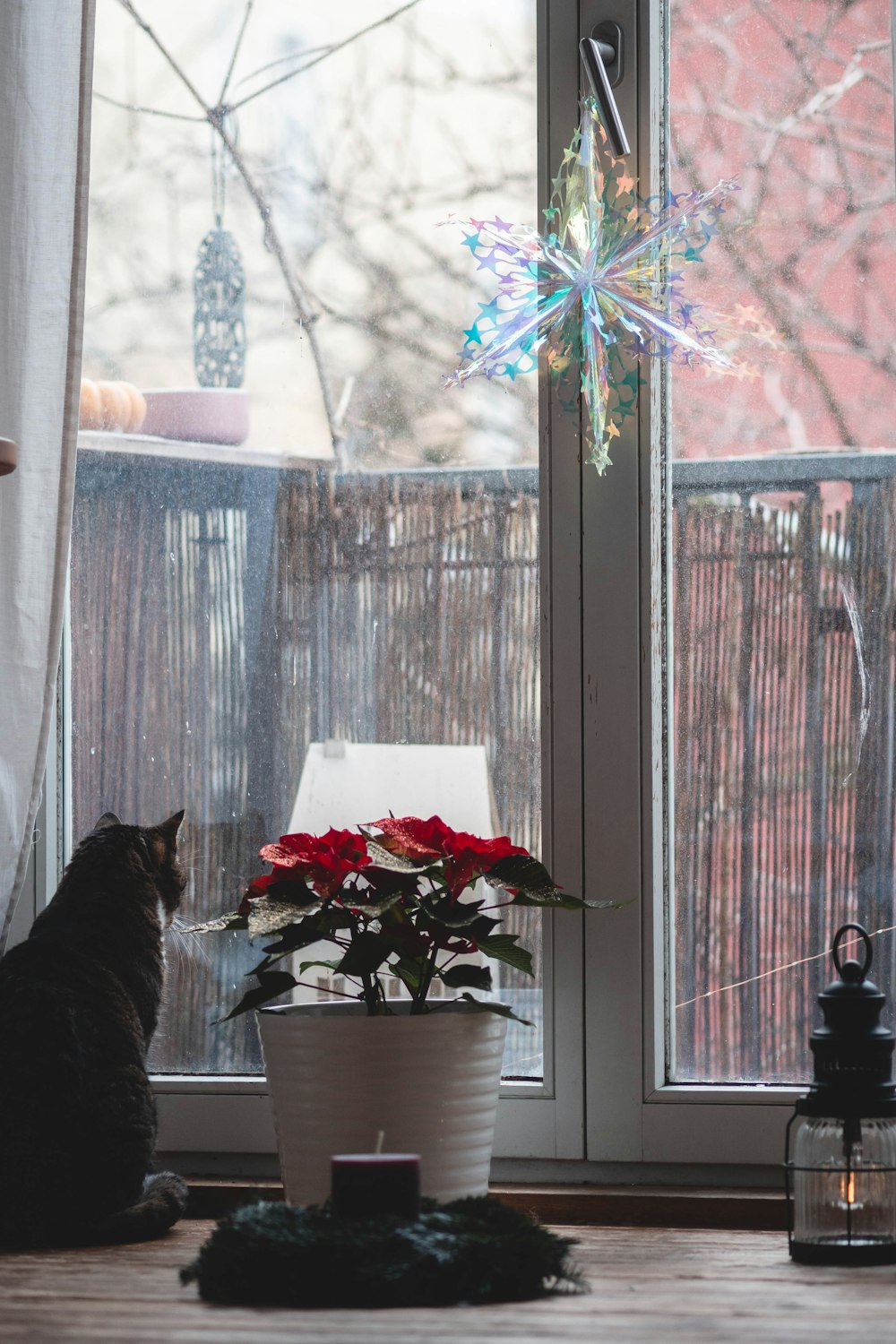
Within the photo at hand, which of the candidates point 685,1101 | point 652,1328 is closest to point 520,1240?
point 652,1328

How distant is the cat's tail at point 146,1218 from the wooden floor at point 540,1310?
3cm

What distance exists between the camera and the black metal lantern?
4.01 ft

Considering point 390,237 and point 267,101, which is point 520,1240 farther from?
point 267,101

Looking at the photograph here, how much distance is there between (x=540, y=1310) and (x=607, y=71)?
49.5 inches

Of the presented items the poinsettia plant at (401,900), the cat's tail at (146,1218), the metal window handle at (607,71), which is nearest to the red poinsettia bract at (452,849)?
the poinsettia plant at (401,900)

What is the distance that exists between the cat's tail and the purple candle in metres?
0.31

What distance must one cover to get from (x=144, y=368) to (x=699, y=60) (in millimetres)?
726

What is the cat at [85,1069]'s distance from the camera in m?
1.29

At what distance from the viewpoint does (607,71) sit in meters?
1.59

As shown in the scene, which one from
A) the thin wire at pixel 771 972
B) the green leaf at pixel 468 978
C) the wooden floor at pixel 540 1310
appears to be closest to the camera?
the wooden floor at pixel 540 1310

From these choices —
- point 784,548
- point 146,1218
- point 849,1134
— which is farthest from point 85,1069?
point 784,548

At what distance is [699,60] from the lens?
5.28 ft

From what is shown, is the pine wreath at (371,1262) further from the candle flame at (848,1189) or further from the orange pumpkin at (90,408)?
the orange pumpkin at (90,408)

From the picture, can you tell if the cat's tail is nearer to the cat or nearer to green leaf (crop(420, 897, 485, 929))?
the cat
